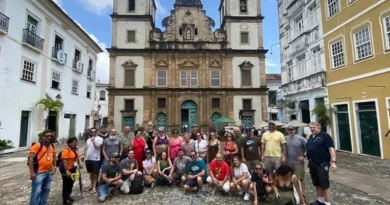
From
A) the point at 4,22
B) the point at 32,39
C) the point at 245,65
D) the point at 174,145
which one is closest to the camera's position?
the point at 174,145

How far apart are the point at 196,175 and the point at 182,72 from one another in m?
19.5

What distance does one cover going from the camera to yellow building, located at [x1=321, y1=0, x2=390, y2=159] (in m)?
9.16

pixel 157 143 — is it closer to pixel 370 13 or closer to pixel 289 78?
pixel 370 13

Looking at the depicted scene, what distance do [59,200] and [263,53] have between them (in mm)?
23859

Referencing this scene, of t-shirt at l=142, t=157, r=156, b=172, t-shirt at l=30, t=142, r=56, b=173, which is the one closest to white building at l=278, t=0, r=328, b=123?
t-shirt at l=142, t=157, r=156, b=172

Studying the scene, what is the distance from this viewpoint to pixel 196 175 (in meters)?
5.34

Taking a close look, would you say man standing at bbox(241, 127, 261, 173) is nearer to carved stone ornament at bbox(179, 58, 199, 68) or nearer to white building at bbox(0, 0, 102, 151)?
white building at bbox(0, 0, 102, 151)

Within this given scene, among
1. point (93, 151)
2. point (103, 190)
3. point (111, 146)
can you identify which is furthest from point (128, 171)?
point (93, 151)

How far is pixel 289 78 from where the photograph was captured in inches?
671

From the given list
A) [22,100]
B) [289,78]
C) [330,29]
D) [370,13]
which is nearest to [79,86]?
[22,100]

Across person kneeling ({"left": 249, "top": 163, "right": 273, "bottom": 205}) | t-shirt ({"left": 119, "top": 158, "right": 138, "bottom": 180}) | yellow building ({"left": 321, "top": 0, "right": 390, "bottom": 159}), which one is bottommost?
person kneeling ({"left": 249, "top": 163, "right": 273, "bottom": 205})

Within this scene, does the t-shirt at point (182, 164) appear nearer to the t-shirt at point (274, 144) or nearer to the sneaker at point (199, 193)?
the sneaker at point (199, 193)

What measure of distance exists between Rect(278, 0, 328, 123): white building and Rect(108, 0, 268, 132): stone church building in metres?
6.54

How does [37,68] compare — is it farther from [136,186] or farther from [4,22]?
[136,186]
